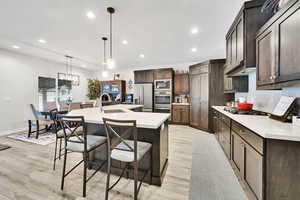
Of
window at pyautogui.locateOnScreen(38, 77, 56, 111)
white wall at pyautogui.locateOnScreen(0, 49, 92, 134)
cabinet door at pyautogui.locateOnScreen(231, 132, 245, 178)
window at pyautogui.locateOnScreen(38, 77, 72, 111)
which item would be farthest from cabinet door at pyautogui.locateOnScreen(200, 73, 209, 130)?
white wall at pyautogui.locateOnScreen(0, 49, 92, 134)

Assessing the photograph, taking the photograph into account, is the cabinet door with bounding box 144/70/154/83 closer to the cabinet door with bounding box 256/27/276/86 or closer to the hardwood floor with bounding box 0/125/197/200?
the hardwood floor with bounding box 0/125/197/200

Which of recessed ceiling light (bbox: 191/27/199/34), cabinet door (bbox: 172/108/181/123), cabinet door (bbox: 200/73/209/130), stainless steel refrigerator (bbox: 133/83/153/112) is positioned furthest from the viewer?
stainless steel refrigerator (bbox: 133/83/153/112)

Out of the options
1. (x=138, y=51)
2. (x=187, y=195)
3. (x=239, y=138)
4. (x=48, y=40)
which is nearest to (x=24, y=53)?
(x=48, y=40)

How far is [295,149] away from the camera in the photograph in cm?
111

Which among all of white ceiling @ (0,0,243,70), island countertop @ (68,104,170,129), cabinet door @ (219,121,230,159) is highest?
white ceiling @ (0,0,243,70)

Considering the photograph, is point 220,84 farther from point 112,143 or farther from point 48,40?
point 48,40

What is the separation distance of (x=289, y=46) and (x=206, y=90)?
3147 millimetres

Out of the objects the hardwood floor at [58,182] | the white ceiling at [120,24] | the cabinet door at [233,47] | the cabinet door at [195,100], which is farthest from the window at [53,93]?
the cabinet door at [233,47]

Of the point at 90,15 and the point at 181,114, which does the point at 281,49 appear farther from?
the point at 181,114

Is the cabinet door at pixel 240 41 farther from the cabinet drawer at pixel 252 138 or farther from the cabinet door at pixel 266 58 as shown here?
the cabinet drawer at pixel 252 138

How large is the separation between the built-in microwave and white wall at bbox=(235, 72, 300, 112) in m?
3.02

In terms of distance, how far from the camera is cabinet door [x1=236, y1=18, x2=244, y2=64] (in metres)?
2.07

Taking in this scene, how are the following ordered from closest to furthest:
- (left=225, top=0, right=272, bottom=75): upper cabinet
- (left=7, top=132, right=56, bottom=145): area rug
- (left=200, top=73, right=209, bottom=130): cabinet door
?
(left=225, top=0, right=272, bottom=75): upper cabinet → (left=7, top=132, right=56, bottom=145): area rug → (left=200, top=73, right=209, bottom=130): cabinet door

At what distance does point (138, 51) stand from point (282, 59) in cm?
384
